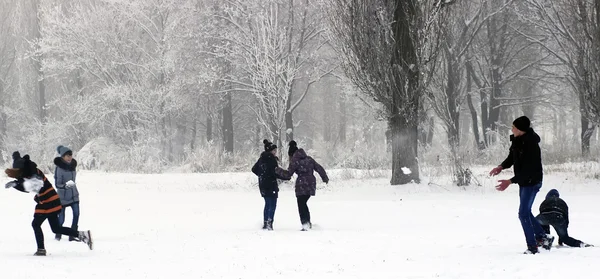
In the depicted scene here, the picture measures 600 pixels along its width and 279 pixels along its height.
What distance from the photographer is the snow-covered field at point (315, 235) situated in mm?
7945

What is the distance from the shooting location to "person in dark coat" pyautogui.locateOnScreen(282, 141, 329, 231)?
12055mm

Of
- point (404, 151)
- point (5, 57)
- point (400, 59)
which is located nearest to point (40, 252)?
point (404, 151)

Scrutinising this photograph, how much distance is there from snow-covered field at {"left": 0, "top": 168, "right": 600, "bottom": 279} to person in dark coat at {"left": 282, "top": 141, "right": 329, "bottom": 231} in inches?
13.2

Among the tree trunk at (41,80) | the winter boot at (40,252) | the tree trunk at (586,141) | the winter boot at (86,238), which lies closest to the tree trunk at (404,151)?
the tree trunk at (586,141)

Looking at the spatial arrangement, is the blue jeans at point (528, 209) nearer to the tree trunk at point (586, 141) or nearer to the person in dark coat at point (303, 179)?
the person in dark coat at point (303, 179)

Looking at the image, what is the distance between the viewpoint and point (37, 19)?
40250 mm

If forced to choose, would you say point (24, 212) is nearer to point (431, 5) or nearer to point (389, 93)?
point (389, 93)

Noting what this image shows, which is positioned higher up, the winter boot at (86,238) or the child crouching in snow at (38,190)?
the child crouching in snow at (38,190)

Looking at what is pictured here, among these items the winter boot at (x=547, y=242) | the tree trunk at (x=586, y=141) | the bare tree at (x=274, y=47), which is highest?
the bare tree at (x=274, y=47)

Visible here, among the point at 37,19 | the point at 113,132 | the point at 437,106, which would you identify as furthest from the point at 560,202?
the point at 37,19

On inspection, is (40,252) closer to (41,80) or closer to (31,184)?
(31,184)

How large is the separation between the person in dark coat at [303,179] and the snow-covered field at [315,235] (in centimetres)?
33

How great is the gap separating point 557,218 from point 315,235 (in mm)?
4179

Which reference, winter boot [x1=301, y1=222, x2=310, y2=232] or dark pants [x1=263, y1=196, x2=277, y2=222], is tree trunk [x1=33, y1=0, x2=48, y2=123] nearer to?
dark pants [x1=263, y1=196, x2=277, y2=222]
